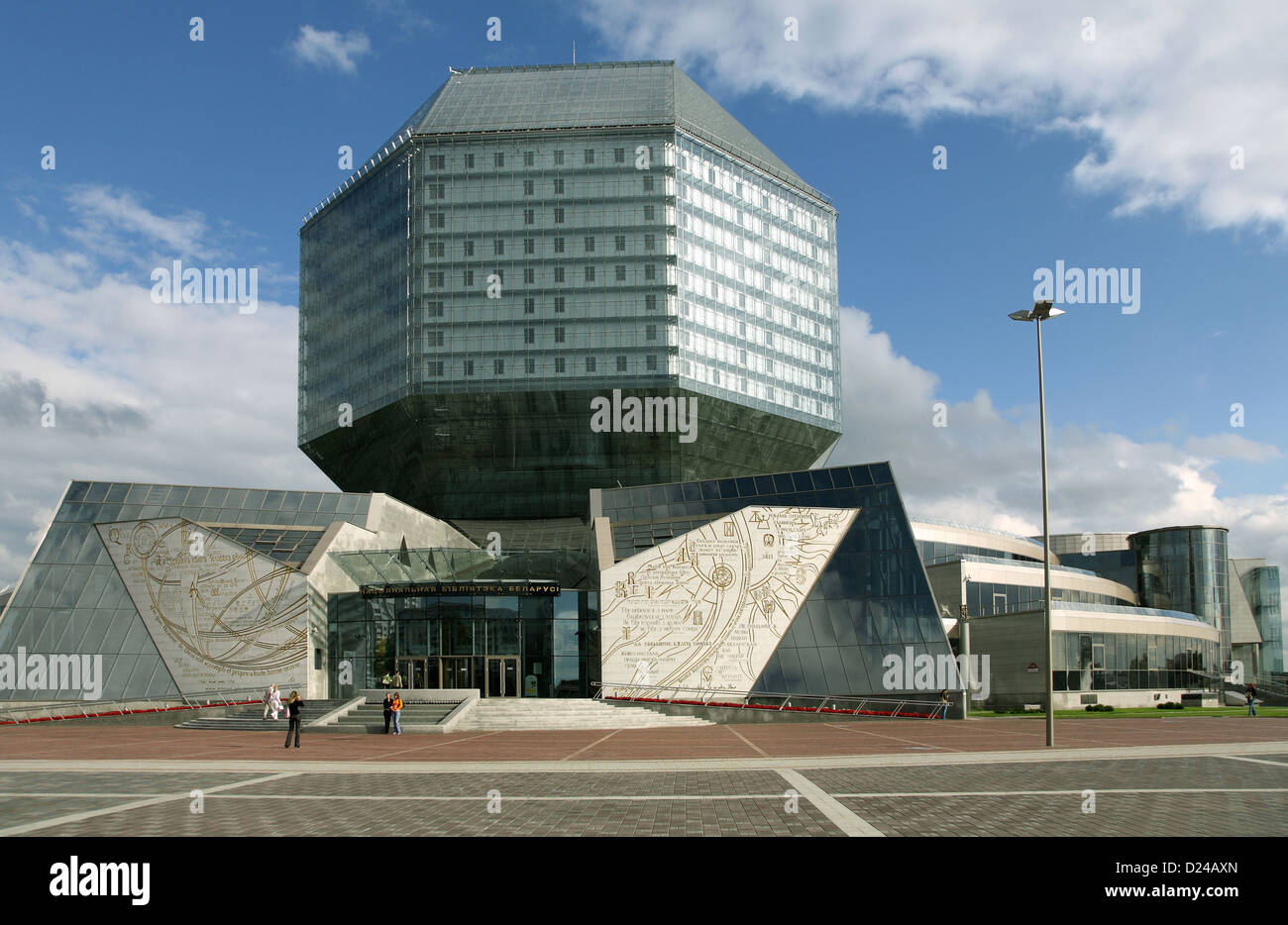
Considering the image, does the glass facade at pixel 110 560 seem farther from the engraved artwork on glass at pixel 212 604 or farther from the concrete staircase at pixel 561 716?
the concrete staircase at pixel 561 716

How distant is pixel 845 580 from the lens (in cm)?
4706

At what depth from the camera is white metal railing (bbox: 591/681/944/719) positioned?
43.2 metres

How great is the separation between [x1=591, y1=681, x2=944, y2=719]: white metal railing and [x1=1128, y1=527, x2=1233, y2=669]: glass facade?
2740 inches

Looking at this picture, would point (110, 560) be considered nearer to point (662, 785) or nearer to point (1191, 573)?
point (662, 785)

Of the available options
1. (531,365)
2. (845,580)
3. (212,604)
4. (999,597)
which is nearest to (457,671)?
(212,604)

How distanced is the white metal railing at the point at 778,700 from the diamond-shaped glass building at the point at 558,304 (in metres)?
46.7

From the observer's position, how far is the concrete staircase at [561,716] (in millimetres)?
40625

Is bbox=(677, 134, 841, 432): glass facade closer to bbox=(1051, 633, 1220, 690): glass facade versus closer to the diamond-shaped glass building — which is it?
the diamond-shaped glass building

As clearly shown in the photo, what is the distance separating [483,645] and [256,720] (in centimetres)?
1147

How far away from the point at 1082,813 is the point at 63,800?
17551mm

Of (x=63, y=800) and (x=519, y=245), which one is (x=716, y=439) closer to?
(x=519, y=245)

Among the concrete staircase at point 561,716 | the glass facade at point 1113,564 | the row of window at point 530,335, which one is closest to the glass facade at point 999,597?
the glass facade at point 1113,564
